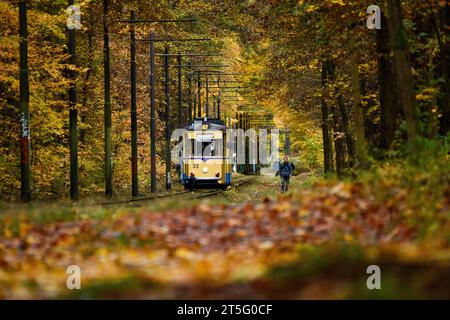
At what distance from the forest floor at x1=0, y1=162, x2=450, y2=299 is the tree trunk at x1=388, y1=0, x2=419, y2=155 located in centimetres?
115

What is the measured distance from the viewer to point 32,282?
9172 millimetres

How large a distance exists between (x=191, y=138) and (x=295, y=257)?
35.8 meters

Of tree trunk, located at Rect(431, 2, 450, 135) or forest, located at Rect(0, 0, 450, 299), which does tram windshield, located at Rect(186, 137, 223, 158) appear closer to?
forest, located at Rect(0, 0, 450, 299)

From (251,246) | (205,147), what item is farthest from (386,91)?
(205,147)

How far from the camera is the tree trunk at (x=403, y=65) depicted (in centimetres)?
1652

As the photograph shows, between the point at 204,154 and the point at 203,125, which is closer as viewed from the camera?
the point at 203,125

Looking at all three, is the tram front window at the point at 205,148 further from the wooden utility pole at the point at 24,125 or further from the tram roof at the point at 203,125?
the wooden utility pole at the point at 24,125

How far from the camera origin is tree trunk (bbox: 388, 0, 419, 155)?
54.2ft

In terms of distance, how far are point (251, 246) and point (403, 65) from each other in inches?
281

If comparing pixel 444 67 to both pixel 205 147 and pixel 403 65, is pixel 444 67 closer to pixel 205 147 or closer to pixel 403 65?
pixel 403 65

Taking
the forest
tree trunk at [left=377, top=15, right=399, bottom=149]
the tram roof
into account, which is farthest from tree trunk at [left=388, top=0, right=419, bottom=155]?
the tram roof

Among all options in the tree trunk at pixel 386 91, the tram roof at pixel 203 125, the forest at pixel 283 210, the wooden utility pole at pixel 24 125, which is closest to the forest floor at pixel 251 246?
the forest at pixel 283 210

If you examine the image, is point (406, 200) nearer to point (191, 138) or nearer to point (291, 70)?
point (291, 70)

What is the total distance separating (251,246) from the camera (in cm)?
1108
